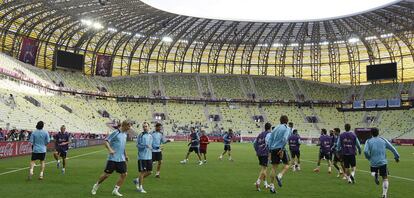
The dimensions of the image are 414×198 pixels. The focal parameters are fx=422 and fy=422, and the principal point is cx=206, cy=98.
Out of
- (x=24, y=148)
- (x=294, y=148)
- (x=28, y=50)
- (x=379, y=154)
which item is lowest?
(x=24, y=148)

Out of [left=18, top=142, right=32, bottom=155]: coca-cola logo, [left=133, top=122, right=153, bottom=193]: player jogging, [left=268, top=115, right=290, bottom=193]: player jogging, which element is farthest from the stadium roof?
[left=268, top=115, right=290, bottom=193]: player jogging

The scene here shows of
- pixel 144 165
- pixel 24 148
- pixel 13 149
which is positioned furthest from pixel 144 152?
pixel 24 148

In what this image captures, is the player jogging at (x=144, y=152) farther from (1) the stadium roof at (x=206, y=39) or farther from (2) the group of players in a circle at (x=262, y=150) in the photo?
(1) the stadium roof at (x=206, y=39)

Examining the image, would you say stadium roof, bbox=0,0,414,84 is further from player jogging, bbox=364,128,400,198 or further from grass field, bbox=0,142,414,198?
player jogging, bbox=364,128,400,198

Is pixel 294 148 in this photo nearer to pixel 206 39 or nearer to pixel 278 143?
pixel 278 143

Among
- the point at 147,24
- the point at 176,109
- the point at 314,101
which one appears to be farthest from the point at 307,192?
the point at 314,101

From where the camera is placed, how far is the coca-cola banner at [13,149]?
27.6 m

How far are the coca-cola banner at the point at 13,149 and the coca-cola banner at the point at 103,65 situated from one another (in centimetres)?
5537

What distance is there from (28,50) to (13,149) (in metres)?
49.3

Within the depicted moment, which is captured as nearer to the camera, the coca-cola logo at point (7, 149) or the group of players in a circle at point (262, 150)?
the group of players in a circle at point (262, 150)

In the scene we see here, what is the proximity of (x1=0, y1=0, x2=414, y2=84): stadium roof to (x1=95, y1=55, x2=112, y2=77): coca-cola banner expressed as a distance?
1.22 meters

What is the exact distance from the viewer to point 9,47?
72938mm

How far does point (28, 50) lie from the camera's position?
243 feet

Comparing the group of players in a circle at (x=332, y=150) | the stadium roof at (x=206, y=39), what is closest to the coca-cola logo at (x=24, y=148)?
the group of players in a circle at (x=332, y=150)
